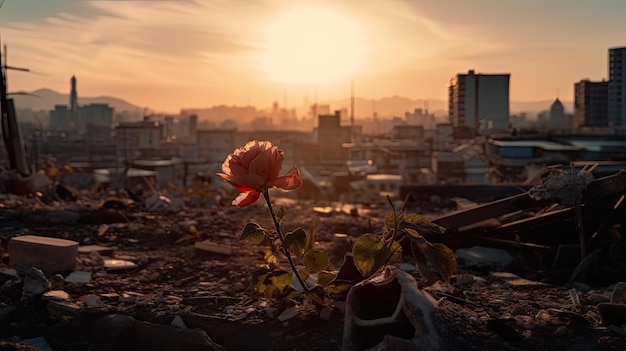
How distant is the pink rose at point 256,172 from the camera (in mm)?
2678

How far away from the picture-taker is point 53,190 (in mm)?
10203

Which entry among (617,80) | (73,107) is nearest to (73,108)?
(73,107)

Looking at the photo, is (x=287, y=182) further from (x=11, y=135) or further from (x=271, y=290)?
(x=11, y=135)

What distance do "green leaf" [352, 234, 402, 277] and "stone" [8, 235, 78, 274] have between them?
2.63 meters

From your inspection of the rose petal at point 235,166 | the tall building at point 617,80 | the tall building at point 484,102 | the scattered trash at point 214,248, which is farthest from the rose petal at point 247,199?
the tall building at point 617,80

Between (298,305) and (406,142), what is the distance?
3788 cm

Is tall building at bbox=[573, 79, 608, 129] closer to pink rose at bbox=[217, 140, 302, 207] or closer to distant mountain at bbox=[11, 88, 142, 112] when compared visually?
distant mountain at bbox=[11, 88, 142, 112]

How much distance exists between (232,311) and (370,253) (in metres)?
1.02

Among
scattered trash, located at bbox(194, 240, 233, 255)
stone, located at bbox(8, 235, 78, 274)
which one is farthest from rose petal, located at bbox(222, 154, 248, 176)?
scattered trash, located at bbox(194, 240, 233, 255)

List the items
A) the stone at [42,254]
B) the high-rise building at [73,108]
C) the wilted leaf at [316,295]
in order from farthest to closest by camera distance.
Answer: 1. the high-rise building at [73,108]
2. the stone at [42,254]
3. the wilted leaf at [316,295]

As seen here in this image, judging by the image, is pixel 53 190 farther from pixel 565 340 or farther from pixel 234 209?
pixel 565 340

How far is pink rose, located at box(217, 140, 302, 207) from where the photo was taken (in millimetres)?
2678

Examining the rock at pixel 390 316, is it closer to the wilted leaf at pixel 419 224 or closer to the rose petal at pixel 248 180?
the wilted leaf at pixel 419 224

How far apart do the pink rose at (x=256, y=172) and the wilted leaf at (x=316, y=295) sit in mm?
507
